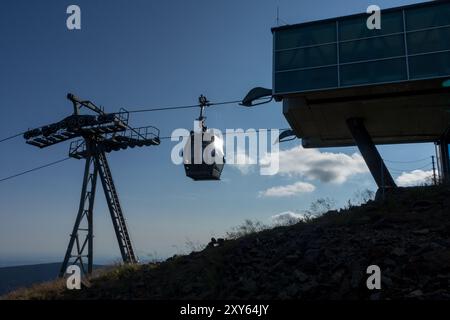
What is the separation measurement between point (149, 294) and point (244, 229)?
5.92m

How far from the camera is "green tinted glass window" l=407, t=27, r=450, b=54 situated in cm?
2075

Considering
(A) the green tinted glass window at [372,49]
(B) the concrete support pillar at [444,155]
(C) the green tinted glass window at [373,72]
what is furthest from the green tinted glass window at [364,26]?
(B) the concrete support pillar at [444,155]

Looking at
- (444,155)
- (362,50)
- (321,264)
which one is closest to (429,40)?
(362,50)

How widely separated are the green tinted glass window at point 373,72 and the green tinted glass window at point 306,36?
2.00 metres

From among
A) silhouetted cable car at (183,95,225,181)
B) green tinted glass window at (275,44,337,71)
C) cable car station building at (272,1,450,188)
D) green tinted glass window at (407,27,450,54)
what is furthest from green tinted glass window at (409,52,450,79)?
silhouetted cable car at (183,95,225,181)

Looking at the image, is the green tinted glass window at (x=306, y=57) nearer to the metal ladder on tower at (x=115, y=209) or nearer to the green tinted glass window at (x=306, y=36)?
the green tinted glass window at (x=306, y=36)

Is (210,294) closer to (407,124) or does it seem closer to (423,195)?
(423,195)

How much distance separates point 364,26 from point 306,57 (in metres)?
3.18

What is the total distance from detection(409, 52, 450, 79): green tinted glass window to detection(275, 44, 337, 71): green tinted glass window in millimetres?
3728
